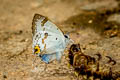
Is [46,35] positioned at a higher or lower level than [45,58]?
higher

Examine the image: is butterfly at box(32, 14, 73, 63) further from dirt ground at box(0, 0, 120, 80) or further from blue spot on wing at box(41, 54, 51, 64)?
dirt ground at box(0, 0, 120, 80)

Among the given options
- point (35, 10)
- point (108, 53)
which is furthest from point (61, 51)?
point (35, 10)

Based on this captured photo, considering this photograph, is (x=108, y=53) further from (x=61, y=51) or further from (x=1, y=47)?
(x=1, y=47)

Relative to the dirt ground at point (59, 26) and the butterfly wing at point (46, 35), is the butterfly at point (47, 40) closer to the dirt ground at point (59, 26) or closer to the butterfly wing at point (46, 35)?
the butterfly wing at point (46, 35)

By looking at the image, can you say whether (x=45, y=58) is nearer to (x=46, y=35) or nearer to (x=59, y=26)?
(x=46, y=35)

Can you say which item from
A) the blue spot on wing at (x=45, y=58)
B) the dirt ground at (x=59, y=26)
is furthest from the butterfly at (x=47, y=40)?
the dirt ground at (x=59, y=26)

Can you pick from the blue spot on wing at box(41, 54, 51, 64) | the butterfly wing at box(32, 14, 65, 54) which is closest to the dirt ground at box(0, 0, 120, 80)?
the blue spot on wing at box(41, 54, 51, 64)

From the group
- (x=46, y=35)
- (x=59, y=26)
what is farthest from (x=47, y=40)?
(x=59, y=26)
